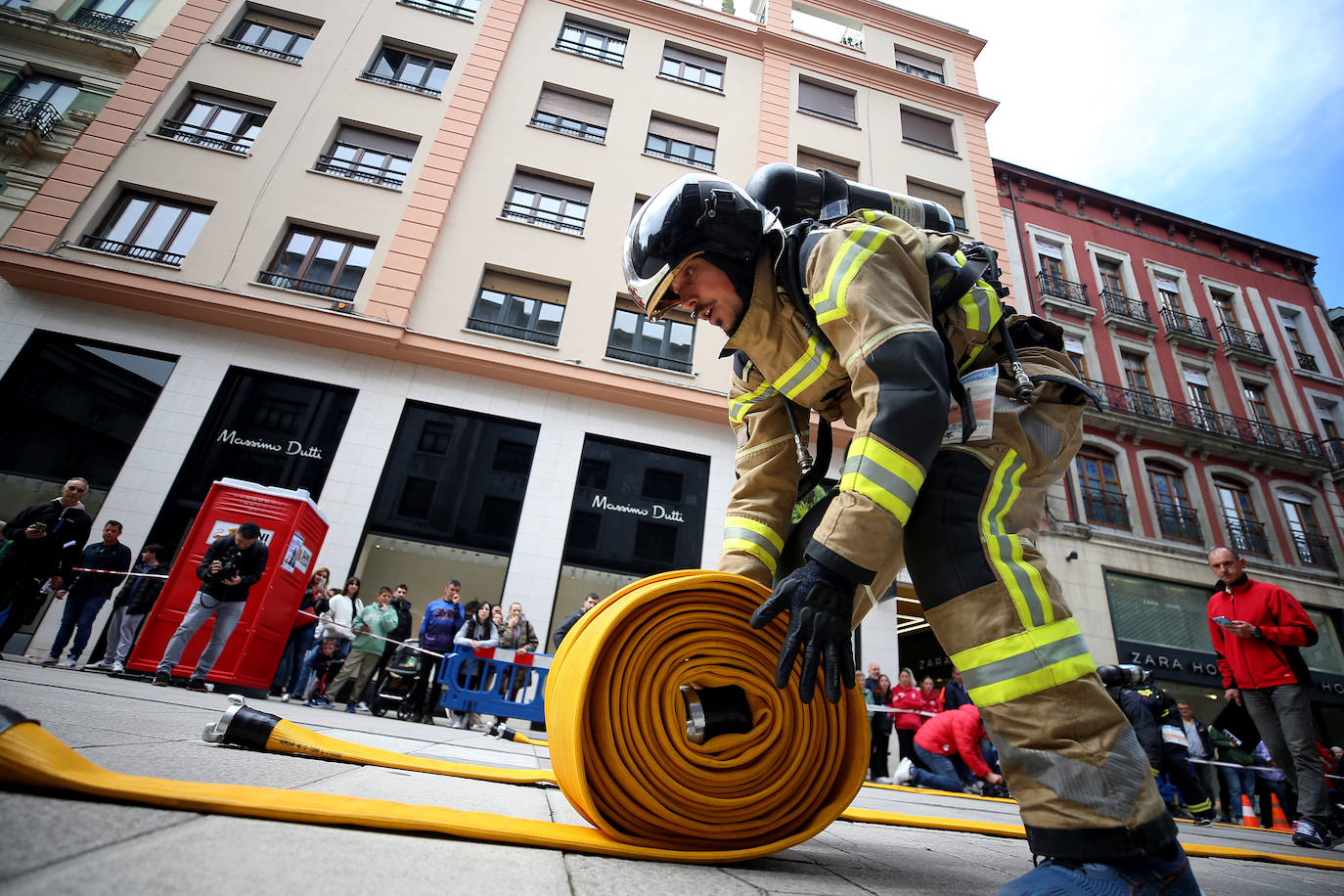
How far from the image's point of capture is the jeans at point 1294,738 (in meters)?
4.23

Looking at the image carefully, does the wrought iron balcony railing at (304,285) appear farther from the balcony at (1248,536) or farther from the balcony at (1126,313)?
the balcony at (1248,536)

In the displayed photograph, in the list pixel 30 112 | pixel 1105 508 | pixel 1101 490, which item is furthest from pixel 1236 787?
pixel 30 112

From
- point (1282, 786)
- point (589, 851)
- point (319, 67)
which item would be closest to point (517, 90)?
point (319, 67)

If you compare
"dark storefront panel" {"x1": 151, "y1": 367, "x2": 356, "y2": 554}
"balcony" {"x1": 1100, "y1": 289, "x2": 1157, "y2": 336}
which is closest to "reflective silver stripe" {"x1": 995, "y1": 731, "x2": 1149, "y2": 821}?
"dark storefront panel" {"x1": 151, "y1": 367, "x2": 356, "y2": 554}

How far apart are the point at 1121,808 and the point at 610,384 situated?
10.6 m

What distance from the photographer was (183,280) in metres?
10.7

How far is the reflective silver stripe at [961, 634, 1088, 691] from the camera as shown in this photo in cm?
140

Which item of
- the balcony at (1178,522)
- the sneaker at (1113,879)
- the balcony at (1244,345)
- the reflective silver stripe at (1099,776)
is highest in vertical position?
the balcony at (1244,345)

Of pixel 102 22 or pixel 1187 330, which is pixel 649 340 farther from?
pixel 1187 330

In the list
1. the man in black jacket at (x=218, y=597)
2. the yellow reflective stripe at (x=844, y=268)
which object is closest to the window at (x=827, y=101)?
the man in black jacket at (x=218, y=597)

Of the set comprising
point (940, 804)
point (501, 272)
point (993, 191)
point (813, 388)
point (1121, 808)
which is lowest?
point (940, 804)

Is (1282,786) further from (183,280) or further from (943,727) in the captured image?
(183,280)

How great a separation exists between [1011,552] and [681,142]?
1515cm

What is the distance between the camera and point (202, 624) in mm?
6043
